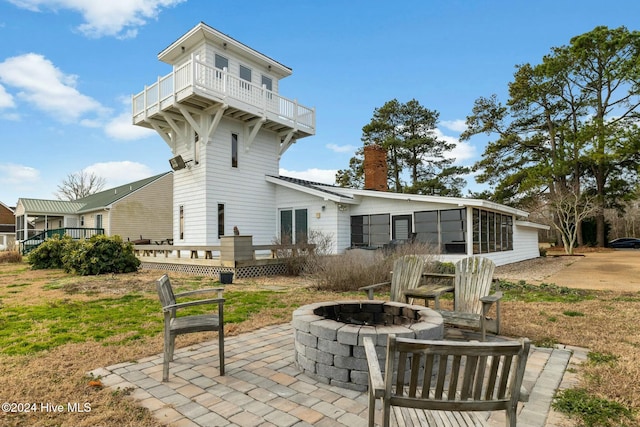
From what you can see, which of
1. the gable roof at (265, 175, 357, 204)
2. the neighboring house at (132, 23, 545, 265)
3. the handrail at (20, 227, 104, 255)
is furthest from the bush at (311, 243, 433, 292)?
the handrail at (20, 227, 104, 255)

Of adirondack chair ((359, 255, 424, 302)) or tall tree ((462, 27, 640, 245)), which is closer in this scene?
adirondack chair ((359, 255, 424, 302))

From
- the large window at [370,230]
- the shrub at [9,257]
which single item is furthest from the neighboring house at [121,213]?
the large window at [370,230]

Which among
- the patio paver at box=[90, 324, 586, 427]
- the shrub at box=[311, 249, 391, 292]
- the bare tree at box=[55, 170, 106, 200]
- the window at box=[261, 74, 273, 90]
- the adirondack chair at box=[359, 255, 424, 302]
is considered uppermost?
the window at box=[261, 74, 273, 90]

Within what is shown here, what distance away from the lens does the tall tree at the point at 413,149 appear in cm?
2850

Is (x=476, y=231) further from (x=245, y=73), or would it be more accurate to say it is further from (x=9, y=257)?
(x=9, y=257)

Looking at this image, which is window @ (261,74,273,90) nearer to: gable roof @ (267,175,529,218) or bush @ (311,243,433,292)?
gable roof @ (267,175,529,218)

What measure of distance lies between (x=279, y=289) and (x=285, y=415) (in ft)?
20.6

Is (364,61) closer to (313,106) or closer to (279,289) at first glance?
(313,106)

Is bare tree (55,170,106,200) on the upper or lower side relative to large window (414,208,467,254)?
upper

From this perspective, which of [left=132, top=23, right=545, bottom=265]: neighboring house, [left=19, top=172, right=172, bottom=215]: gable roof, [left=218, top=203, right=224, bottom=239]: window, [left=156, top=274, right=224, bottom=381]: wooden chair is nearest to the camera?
[left=156, top=274, right=224, bottom=381]: wooden chair

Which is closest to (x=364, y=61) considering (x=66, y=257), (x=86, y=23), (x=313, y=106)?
(x=313, y=106)

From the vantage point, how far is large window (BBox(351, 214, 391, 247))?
565 inches

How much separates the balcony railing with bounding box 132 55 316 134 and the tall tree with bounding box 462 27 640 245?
19.2 meters

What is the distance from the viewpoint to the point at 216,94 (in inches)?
497
